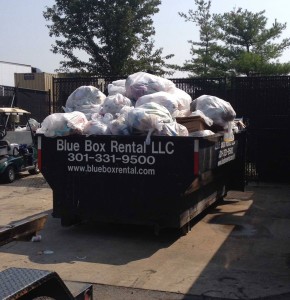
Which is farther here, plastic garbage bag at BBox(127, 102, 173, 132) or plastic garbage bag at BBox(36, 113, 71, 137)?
plastic garbage bag at BBox(36, 113, 71, 137)

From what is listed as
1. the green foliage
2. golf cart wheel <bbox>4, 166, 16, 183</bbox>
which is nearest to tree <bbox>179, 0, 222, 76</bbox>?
the green foliage

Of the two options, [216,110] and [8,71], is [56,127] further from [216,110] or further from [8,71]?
[8,71]

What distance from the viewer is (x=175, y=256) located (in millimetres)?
6512

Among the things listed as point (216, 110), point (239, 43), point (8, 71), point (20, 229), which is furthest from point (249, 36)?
point (20, 229)

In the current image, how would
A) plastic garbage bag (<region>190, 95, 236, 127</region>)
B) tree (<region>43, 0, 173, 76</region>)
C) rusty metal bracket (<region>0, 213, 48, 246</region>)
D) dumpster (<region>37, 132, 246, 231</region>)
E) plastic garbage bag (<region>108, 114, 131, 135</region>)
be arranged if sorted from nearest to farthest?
rusty metal bracket (<region>0, 213, 48, 246</region>) < dumpster (<region>37, 132, 246, 231</region>) < plastic garbage bag (<region>108, 114, 131, 135</region>) < plastic garbage bag (<region>190, 95, 236, 127</region>) < tree (<region>43, 0, 173, 76</region>)

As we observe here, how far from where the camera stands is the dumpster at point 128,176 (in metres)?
6.80

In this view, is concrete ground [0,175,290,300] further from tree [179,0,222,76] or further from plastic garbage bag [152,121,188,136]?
tree [179,0,222,76]

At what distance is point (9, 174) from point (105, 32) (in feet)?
57.2

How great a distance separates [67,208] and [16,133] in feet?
24.3

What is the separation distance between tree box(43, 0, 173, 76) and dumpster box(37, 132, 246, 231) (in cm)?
2150

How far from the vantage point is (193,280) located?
561 centimetres

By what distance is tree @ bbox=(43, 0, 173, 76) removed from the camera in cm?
2816

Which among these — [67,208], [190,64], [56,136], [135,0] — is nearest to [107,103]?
[56,136]

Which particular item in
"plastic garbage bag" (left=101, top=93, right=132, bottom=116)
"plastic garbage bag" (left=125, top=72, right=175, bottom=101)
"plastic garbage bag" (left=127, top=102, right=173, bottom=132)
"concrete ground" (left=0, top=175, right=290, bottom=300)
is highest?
"plastic garbage bag" (left=125, top=72, right=175, bottom=101)
